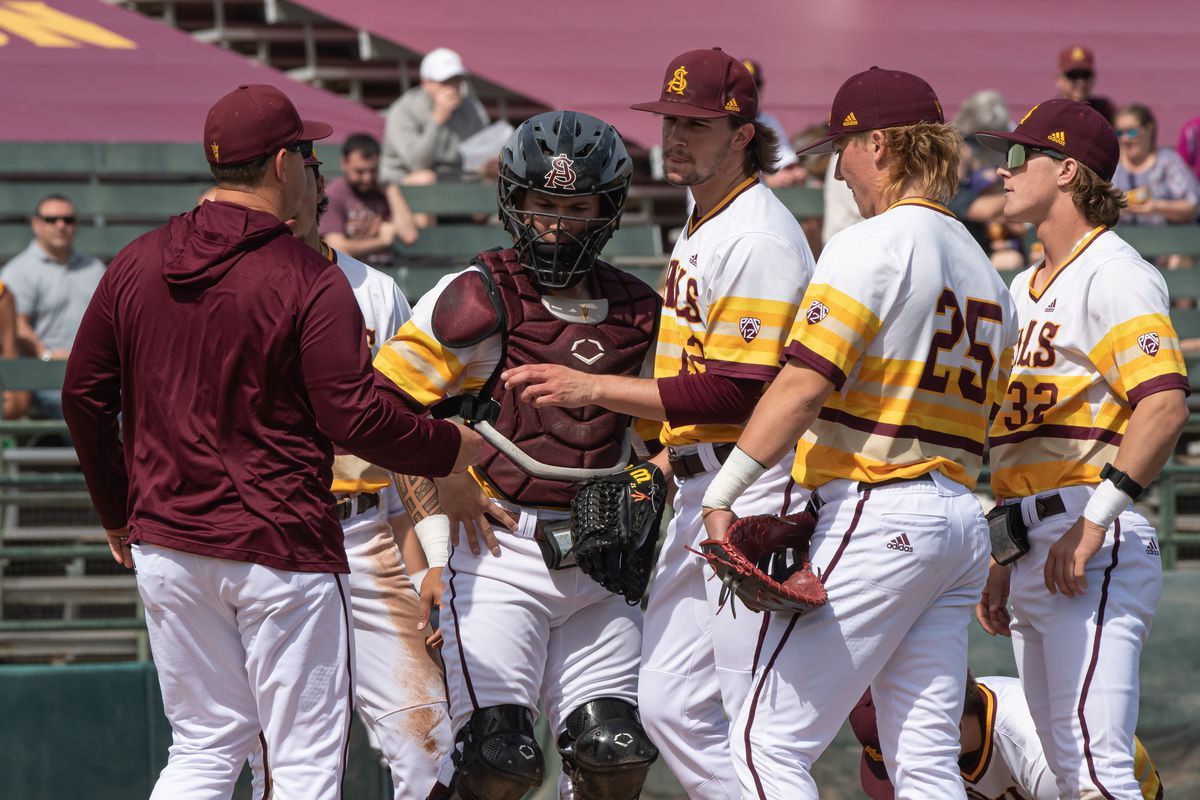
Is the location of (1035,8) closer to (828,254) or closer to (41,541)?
(41,541)

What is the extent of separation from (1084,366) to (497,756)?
1.91 metres

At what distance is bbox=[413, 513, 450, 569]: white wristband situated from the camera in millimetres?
4426

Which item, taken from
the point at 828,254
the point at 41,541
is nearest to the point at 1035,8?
the point at 41,541

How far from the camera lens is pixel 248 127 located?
3.70 metres

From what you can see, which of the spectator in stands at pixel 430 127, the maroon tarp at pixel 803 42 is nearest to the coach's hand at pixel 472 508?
the spectator in stands at pixel 430 127

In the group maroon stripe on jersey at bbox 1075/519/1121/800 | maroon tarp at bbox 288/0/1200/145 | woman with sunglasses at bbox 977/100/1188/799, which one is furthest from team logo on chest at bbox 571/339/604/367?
maroon tarp at bbox 288/0/1200/145

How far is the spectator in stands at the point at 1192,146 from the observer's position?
1080 cm

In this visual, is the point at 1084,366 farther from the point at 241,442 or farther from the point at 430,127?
the point at 430,127

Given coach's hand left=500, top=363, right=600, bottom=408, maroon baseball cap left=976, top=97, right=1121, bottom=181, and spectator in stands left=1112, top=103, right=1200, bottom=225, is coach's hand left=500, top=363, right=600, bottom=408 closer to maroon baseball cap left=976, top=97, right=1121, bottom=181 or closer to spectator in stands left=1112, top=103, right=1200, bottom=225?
maroon baseball cap left=976, top=97, right=1121, bottom=181

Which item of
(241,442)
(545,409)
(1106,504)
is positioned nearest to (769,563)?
(545,409)

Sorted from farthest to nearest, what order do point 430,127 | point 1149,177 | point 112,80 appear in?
point 112,80
point 1149,177
point 430,127

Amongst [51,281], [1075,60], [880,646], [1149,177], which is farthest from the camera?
[1149,177]

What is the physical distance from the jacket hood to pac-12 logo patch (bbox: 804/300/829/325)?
4.17 ft

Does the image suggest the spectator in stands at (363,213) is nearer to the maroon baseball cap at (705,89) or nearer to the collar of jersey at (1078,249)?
the maroon baseball cap at (705,89)
